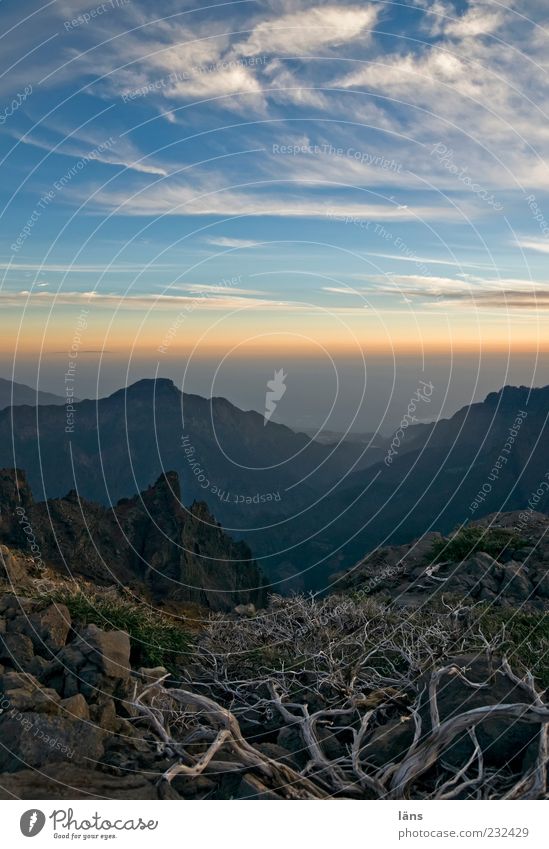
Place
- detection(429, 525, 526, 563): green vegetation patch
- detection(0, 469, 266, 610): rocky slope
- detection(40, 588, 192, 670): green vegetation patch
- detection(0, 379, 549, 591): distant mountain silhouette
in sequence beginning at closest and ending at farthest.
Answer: detection(40, 588, 192, 670): green vegetation patch < detection(429, 525, 526, 563): green vegetation patch < detection(0, 469, 266, 610): rocky slope < detection(0, 379, 549, 591): distant mountain silhouette

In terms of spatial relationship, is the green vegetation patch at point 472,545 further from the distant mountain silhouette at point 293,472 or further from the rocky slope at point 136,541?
the distant mountain silhouette at point 293,472

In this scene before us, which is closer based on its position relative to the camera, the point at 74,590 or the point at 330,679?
the point at 330,679

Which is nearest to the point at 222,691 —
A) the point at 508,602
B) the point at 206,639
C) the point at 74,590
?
the point at 206,639

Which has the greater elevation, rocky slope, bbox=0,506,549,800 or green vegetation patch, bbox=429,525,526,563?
green vegetation patch, bbox=429,525,526,563

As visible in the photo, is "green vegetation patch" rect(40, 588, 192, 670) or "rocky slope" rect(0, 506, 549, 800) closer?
"rocky slope" rect(0, 506, 549, 800)

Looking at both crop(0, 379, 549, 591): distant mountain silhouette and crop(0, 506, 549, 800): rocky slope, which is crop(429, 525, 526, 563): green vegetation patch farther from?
crop(0, 379, 549, 591): distant mountain silhouette

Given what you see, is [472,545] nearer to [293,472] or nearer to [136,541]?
[136,541]

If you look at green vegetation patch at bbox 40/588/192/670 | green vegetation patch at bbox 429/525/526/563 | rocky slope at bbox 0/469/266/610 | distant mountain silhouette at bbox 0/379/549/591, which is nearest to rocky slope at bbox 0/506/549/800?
green vegetation patch at bbox 40/588/192/670
